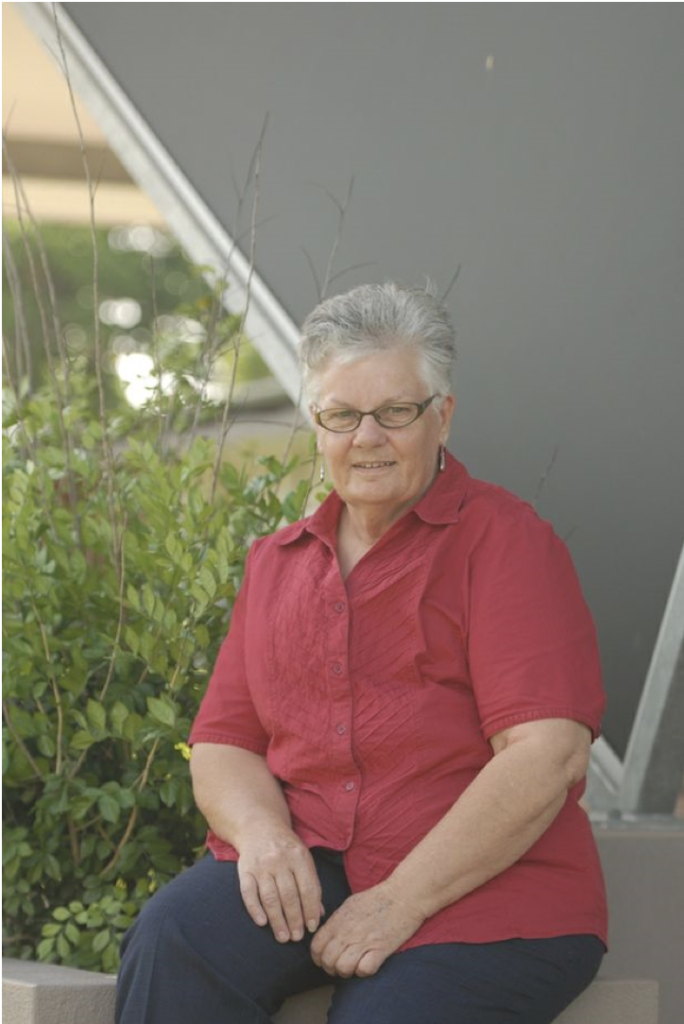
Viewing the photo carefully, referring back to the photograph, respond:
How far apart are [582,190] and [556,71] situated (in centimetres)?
29

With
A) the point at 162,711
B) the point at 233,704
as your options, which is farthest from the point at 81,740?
the point at 233,704

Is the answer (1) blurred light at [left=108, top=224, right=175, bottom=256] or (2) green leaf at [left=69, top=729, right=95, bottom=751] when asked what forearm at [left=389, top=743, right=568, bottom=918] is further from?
(1) blurred light at [left=108, top=224, right=175, bottom=256]

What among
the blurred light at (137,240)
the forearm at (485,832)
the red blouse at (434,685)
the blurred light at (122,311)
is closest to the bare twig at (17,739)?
the red blouse at (434,685)

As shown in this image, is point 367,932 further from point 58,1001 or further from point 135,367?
point 135,367

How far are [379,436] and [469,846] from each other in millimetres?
688

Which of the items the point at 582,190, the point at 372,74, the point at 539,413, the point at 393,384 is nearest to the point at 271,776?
the point at 393,384

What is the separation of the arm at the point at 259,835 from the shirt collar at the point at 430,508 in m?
0.40

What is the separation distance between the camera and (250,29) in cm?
422

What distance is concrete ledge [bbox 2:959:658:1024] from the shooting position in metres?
2.53

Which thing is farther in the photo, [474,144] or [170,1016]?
[474,144]

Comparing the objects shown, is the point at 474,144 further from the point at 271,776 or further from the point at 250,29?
the point at 271,776

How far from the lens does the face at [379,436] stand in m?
2.66

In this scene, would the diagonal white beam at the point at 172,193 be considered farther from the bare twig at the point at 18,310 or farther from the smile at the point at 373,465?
the smile at the point at 373,465

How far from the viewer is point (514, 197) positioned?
375cm
